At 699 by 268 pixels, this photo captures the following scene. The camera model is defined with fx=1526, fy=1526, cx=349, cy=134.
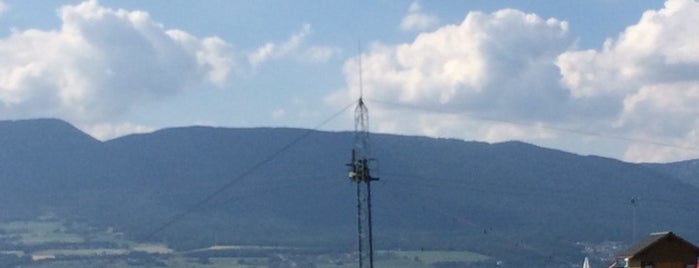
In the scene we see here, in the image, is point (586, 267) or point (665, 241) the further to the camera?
point (586, 267)

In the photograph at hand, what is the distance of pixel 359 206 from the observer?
102 meters

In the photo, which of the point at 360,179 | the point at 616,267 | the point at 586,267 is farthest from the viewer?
the point at 586,267

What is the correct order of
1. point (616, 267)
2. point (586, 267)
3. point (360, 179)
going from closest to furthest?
point (360, 179), point (616, 267), point (586, 267)

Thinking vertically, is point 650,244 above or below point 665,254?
above

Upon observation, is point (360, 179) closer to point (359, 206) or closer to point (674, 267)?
point (359, 206)

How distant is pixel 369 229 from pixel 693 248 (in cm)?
2224

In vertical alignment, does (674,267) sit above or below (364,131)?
below

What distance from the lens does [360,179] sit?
10050 cm

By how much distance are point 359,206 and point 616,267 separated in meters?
21.3

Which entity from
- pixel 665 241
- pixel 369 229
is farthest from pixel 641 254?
pixel 369 229

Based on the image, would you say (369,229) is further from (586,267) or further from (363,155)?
(586,267)

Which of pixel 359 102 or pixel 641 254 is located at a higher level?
pixel 359 102

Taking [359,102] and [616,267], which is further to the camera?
[616,267]

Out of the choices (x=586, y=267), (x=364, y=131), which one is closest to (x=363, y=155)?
(x=364, y=131)
